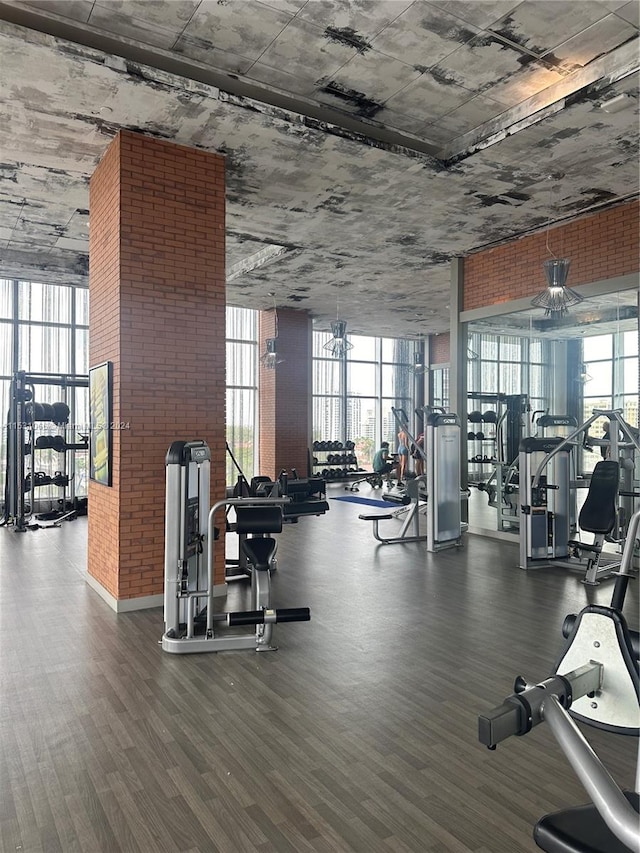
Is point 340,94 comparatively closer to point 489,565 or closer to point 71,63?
point 71,63

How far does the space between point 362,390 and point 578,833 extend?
1298cm

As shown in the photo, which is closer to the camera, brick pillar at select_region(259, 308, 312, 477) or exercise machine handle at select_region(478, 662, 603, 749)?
exercise machine handle at select_region(478, 662, 603, 749)

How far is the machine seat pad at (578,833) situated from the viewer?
1.04 meters

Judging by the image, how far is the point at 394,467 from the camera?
13.6m

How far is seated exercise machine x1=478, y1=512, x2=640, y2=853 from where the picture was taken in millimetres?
902

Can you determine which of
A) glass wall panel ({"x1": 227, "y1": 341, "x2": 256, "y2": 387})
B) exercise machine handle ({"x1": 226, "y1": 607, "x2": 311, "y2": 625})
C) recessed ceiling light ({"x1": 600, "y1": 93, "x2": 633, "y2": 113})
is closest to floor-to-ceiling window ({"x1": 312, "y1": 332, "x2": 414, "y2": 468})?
glass wall panel ({"x1": 227, "y1": 341, "x2": 256, "y2": 387})

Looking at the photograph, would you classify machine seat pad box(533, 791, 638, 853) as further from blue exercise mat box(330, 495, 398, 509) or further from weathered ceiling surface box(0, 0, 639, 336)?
blue exercise mat box(330, 495, 398, 509)

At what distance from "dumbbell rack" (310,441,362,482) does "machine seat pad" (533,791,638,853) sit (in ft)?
35.9

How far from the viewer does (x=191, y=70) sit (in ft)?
12.5

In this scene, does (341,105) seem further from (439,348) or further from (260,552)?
(439,348)

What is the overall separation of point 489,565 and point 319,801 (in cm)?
401

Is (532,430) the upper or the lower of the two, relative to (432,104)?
lower

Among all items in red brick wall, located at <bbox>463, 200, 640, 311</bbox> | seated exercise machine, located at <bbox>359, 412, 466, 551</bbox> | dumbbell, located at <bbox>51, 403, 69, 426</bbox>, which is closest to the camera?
red brick wall, located at <bbox>463, 200, 640, 311</bbox>

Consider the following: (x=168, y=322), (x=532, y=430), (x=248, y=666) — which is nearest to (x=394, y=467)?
(x=532, y=430)
